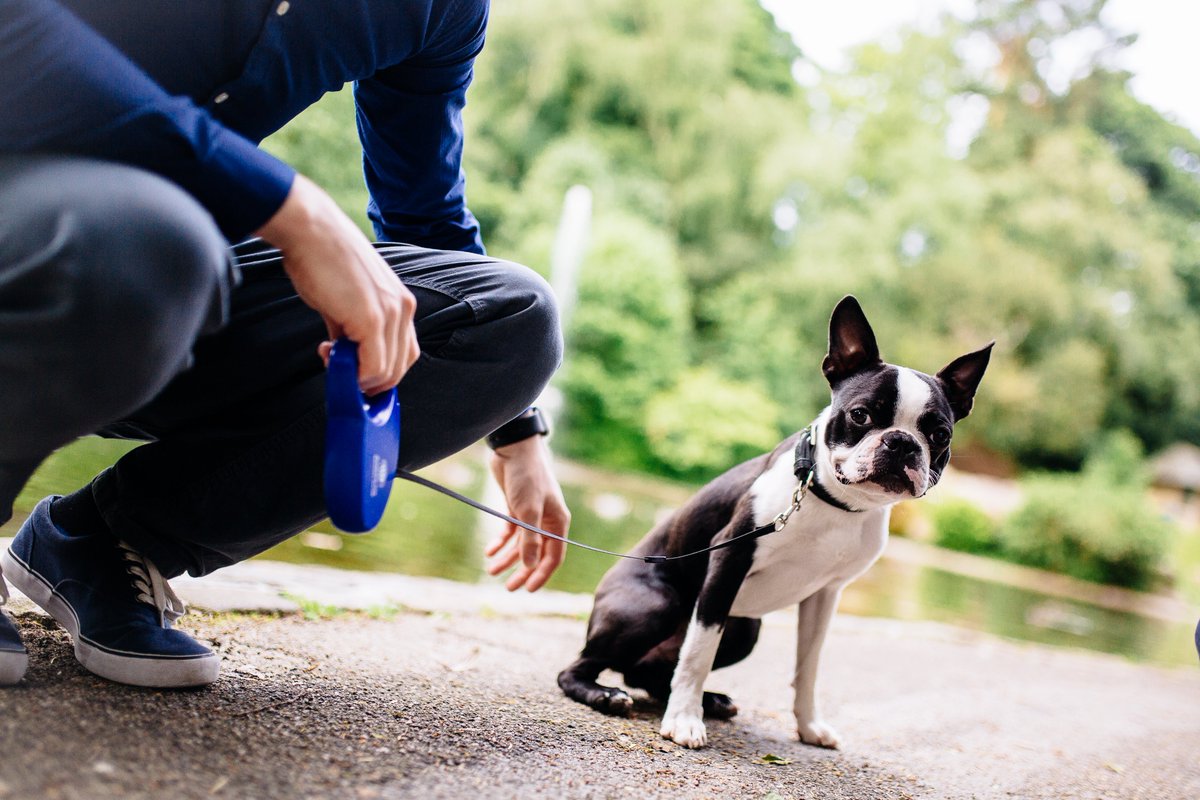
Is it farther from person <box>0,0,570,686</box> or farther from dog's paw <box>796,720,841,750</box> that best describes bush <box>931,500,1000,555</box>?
person <box>0,0,570,686</box>

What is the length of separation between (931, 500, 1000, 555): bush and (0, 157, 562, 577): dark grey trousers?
19136mm

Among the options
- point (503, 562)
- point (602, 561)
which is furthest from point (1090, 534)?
point (503, 562)

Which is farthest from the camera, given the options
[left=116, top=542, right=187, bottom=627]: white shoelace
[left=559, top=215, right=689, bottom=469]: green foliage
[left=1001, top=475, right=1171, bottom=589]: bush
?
[left=559, top=215, right=689, bottom=469]: green foliage

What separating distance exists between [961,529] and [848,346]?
18.6 meters

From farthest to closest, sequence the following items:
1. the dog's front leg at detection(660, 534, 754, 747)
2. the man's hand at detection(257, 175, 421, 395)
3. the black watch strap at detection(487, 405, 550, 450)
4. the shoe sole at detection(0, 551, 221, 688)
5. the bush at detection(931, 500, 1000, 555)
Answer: the bush at detection(931, 500, 1000, 555)
the dog's front leg at detection(660, 534, 754, 747)
the black watch strap at detection(487, 405, 550, 450)
the shoe sole at detection(0, 551, 221, 688)
the man's hand at detection(257, 175, 421, 395)

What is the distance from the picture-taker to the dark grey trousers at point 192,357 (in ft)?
3.13

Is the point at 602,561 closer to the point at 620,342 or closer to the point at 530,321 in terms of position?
the point at 530,321

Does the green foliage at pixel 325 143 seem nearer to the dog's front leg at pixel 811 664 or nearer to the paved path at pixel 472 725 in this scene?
the paved path at pixel 472 725

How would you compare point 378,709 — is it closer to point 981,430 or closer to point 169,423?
point 169,423

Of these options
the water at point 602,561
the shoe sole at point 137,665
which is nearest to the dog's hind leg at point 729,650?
the shoe sole at point 137,665

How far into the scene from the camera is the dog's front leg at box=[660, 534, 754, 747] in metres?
1.89

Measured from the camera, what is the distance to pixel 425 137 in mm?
1696

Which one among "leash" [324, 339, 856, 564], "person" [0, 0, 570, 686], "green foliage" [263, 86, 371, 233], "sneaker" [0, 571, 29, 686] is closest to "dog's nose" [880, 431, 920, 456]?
"person" [0, 0, 570, 686]

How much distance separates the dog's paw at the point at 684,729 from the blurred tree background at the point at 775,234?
1724cm
